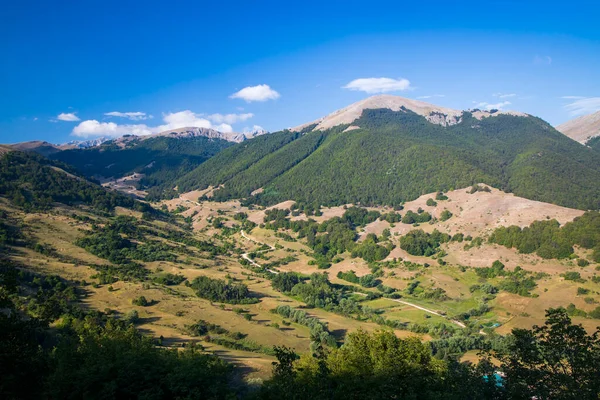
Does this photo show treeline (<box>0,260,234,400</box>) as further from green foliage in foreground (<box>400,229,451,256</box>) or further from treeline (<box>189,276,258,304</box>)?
green foliage in foreground (<box>400,229,451,256</box>)

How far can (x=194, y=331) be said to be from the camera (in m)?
65.0

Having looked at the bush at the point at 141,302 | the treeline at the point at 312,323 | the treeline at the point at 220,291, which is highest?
the bush at the point at 141,302

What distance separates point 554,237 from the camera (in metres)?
108

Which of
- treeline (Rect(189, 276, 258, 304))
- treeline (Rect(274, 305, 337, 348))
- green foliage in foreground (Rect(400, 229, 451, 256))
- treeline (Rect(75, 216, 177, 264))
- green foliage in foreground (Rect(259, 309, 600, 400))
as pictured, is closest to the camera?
green foliage in foreground (Rect(259, 309, 600, 400))

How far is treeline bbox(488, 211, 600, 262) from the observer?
102m

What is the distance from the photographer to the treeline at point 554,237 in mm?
102375

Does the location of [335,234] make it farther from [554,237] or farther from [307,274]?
[554,237]

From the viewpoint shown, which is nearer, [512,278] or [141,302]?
[141,302]

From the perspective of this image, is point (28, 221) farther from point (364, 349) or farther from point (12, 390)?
point (364, 349)

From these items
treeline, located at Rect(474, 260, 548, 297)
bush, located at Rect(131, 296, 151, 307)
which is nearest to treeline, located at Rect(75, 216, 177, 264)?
bush, located at Rect(131, 296, 151, 307)

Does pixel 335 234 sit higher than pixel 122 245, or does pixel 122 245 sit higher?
pixel 122 245

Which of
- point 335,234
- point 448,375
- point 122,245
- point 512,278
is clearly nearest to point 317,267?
point 335,234

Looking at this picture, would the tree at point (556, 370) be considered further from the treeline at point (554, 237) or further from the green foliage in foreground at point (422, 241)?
the green foliage in foreground at point (422, 241)

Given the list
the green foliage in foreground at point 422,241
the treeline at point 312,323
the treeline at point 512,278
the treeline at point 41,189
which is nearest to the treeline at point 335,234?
the green foliage in foreground at point 422,241
